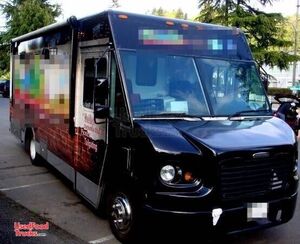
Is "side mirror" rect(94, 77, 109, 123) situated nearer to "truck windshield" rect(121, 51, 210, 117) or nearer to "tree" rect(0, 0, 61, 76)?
"truck windshield" rect(121, 51, 210, 117)

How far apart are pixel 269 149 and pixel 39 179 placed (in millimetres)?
4811

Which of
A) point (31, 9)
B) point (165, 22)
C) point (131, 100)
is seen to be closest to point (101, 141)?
point (131, 100)

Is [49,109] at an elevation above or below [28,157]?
above

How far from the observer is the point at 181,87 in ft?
15.9

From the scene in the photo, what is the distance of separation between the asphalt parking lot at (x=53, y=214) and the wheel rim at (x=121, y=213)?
282 mm

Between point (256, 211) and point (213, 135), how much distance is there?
87 centimetres

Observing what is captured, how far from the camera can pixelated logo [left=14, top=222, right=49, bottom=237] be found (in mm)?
5045

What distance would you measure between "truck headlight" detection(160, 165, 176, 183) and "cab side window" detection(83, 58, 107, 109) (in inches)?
51.2

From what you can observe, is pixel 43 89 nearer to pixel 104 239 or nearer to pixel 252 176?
pixel 104 239

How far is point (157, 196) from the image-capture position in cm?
409

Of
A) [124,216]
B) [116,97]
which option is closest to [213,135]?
[116,97]

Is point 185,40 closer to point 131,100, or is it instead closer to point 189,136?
point 131,100

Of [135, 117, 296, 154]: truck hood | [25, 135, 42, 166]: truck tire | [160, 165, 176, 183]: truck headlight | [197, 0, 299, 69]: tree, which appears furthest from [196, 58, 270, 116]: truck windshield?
[197, 0, 299, 69]: tree

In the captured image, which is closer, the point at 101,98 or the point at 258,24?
the point at 101,98
